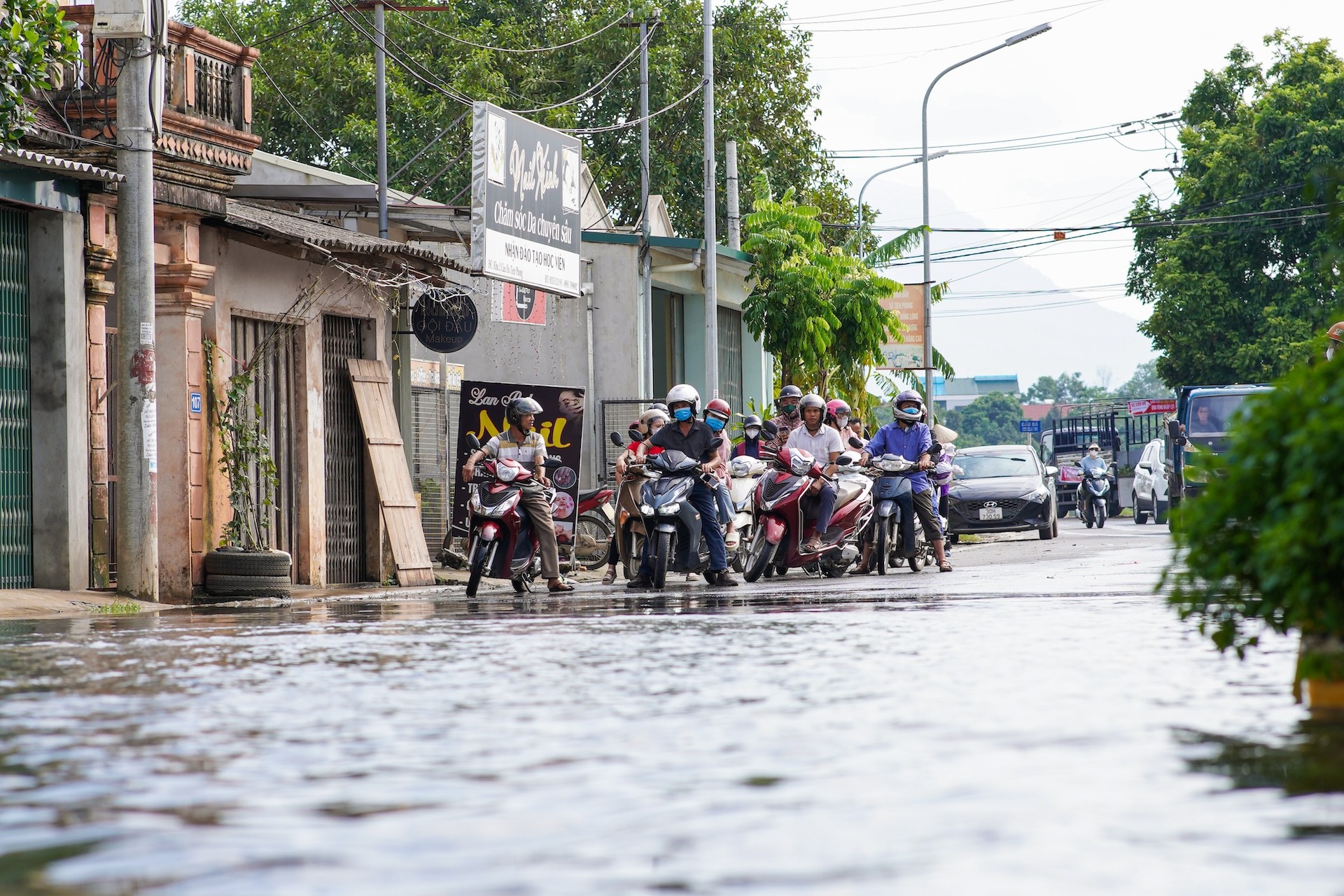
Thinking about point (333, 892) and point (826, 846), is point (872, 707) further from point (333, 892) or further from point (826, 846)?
point (333, 892)

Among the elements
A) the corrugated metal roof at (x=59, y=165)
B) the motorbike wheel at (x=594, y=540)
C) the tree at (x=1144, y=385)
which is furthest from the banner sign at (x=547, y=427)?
the tree at (x=1144, y=385)

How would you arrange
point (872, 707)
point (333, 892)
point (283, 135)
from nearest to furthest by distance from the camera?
point (333, 892)
point (872, 707)
point (283, 135)

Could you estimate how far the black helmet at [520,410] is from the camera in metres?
16.3

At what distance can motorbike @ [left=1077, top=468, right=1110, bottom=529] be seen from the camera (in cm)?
3800

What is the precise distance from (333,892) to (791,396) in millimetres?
18958

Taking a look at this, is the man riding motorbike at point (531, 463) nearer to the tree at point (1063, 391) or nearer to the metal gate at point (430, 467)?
the metal gate at point (430, 467)

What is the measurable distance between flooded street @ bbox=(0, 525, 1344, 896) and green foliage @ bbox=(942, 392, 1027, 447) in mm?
121640

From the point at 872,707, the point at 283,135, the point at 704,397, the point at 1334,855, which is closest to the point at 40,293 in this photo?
the point at 872,707

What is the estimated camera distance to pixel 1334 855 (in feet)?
12.0

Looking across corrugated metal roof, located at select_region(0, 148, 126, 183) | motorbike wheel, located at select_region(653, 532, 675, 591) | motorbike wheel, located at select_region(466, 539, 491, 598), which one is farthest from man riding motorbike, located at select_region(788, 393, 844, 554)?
corrugated metal roof, located at select_region(0, 148, 126, 183)

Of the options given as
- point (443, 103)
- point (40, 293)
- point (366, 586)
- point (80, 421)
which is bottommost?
point (366, 586)

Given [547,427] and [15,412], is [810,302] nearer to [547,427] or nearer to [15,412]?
[547,427]

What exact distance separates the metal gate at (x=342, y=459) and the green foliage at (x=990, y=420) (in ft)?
362

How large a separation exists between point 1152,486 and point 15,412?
2909 cm
